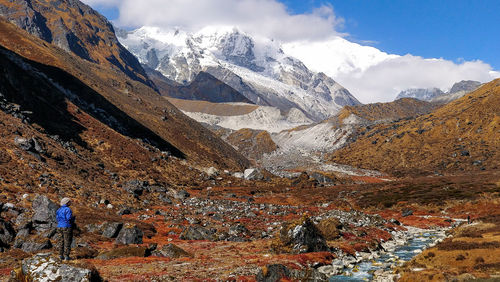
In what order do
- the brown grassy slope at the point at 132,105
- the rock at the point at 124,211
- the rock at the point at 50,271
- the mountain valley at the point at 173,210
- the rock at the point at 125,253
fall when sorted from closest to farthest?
the rock at the point at 50,271
the mountain valley at the point at 173,210
the rock at the point at 125,253
the rock at the point at 124,211
the brown grassy slope at the point at 132,105

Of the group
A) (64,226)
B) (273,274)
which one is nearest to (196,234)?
(273,274)

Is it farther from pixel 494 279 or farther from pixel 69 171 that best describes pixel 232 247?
pixel 69 171

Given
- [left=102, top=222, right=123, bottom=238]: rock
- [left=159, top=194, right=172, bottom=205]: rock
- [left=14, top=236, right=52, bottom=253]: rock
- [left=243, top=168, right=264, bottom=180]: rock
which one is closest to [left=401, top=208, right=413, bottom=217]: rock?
[left=159, top=194, right=172, bottom=205]: rock

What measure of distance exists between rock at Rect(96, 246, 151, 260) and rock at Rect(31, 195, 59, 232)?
7.22m

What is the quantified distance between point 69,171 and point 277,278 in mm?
51363

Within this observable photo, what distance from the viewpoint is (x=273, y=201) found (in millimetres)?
104625

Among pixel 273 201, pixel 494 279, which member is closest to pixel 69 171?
pixel 273 201

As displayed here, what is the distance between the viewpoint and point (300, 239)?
4009cm

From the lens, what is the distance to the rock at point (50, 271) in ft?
55.3

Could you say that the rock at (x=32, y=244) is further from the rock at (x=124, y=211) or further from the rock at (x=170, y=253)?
the rock at (x=124, y=211)

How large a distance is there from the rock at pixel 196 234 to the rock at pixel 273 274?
75.2 feet

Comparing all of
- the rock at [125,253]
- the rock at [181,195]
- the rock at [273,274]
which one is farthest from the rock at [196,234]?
the rock at [181,195]

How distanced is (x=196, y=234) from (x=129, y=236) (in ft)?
36.7

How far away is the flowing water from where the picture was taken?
33.0m
